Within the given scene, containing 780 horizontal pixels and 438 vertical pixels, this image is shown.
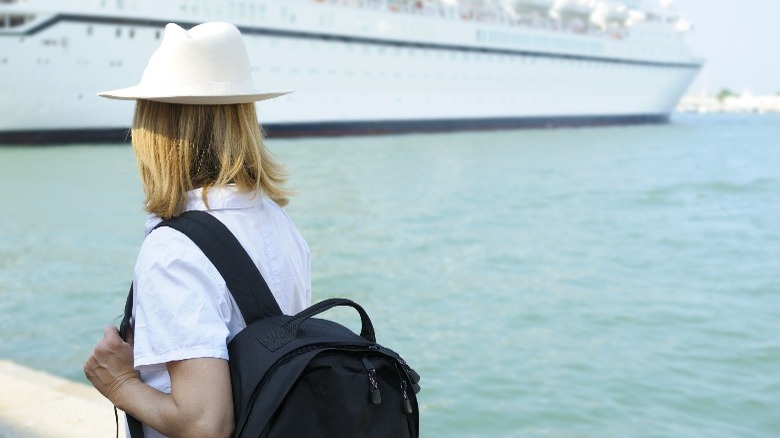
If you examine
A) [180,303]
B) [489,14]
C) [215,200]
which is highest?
[215,200]

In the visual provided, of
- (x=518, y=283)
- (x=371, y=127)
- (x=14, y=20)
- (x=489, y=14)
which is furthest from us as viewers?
(x=489, y=14)

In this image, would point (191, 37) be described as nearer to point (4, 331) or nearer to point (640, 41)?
point (4, 331)

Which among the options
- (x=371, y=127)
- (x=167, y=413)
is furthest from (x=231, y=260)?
(x=371, y=127)

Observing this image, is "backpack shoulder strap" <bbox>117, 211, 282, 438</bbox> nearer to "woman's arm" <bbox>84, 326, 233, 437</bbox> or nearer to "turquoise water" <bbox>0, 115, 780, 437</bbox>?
"woman's arm" <bbox>84, 326, 233, 437</bbox>

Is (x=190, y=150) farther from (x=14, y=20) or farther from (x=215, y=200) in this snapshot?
(x=14, y=20)

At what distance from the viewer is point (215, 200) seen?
Answer: 1293mm

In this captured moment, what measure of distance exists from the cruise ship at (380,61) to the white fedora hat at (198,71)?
74.0 ft

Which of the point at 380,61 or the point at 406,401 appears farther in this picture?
the point at 380,61

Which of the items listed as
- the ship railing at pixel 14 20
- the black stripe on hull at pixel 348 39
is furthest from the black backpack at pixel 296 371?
the ship railing at pixel 14 20

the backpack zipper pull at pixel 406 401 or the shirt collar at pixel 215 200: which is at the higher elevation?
the shirt collar at pixel 215 200

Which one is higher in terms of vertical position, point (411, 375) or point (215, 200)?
point (215, 200)

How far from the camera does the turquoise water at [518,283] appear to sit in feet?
15.8

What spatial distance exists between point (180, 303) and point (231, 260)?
9 centimetres

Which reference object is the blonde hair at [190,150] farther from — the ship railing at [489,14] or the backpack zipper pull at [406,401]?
the ship railing at [489,14]
